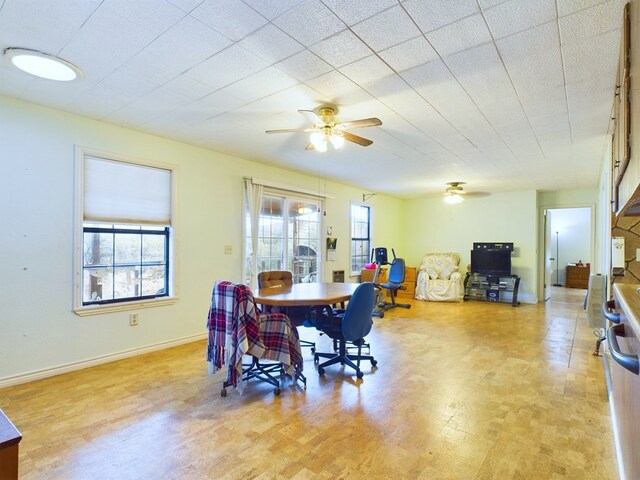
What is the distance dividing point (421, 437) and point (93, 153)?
3766 mm

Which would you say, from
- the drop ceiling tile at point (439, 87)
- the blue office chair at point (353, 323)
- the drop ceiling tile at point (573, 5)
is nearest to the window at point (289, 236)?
the blue office chair at point (353, 323)

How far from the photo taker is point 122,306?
3584 mm

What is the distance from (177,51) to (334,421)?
2.66 meters

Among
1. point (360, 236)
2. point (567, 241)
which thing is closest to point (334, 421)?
point (360, 236)

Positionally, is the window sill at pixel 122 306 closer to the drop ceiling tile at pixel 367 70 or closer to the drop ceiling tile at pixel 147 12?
the drop ceiling tile at pixel 147 12

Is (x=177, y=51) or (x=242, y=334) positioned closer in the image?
(x=177, y=51)

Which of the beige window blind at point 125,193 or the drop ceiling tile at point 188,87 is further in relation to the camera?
the beige window blind at point 125,193

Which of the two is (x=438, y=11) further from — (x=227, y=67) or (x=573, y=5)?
(x=227, y=67)

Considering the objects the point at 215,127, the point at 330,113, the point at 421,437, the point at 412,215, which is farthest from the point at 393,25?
the point at 412,215

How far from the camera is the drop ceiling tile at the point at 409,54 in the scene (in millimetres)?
2062

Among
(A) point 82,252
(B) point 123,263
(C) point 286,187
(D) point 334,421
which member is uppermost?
(C) point 286,187

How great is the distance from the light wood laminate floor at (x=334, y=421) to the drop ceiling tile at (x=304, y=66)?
2.44m

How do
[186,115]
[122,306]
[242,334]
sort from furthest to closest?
[122,306] → [186,115] → [242,334]

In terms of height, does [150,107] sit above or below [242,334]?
above
